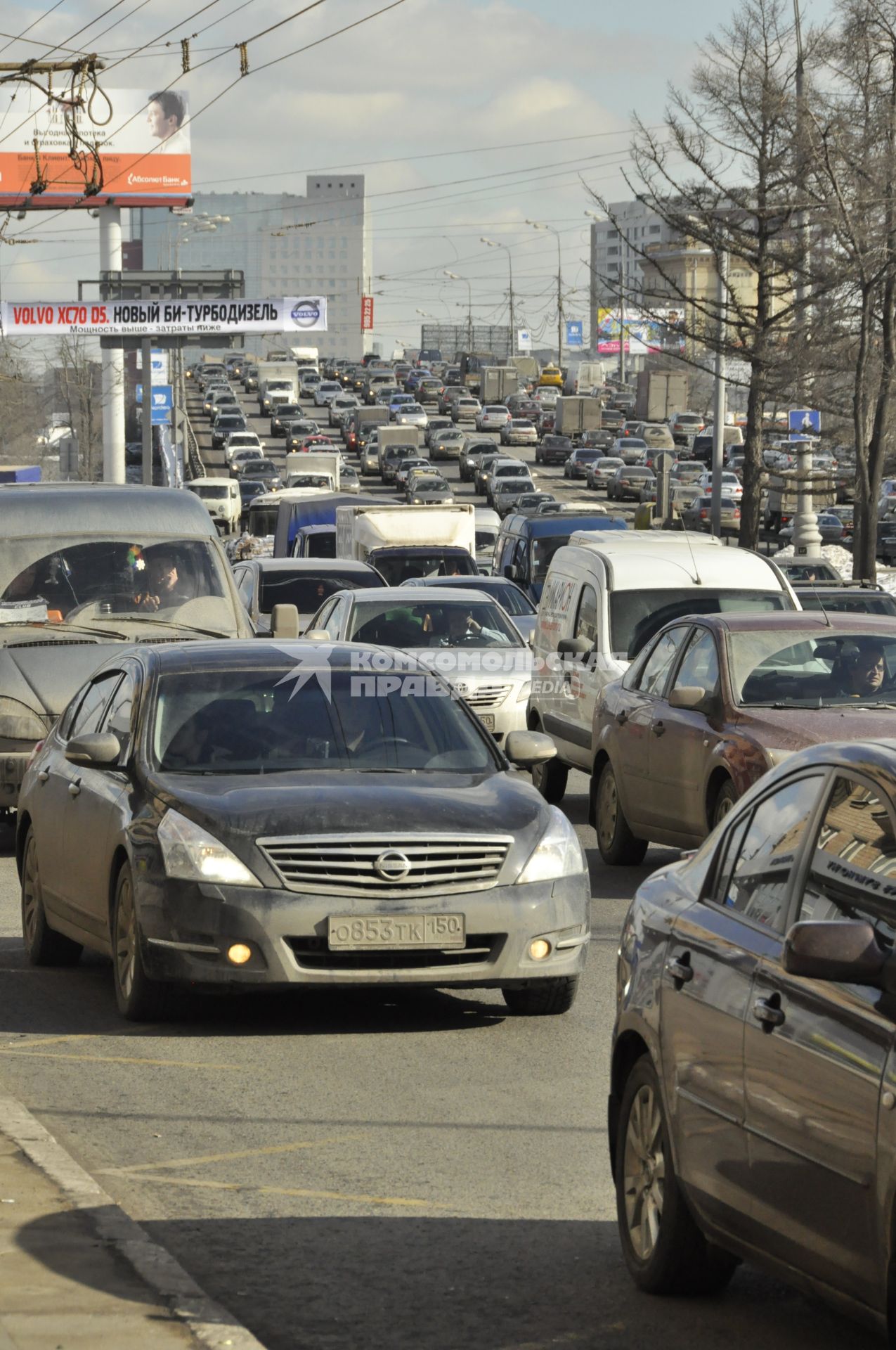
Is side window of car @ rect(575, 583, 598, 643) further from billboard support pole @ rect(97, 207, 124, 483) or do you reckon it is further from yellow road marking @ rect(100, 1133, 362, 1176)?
billboard support pole @ rect(97, 207, 124, 483)

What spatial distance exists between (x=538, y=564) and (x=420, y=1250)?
2571cm

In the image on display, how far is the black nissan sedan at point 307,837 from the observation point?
26.3 ft

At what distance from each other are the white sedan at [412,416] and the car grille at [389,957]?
102 metres

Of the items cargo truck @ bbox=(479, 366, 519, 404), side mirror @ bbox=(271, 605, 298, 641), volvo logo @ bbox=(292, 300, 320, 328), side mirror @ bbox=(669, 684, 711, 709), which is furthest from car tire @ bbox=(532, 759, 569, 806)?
cargo truck @ bbox=(479, 366, 519, 404)

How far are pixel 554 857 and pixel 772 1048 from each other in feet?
13.0

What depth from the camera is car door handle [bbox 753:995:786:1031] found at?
4422 mm

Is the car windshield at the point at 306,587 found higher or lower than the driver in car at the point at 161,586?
lower

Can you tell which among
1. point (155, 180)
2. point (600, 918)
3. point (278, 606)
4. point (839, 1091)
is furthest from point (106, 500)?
point (155, 180)

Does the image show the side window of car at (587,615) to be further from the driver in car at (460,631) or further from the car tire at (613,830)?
the car tire at (613,830)

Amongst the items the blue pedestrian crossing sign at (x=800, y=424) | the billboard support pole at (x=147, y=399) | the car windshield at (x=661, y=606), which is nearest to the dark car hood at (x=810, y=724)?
the car windshield at (x=661, y=606)

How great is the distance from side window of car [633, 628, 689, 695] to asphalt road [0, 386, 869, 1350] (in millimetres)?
3883

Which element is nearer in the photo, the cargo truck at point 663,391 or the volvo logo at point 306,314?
the volvo logo at point 306,314

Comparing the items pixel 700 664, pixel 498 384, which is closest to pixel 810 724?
pixel 700 664

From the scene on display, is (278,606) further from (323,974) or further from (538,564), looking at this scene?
(538,564)
